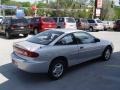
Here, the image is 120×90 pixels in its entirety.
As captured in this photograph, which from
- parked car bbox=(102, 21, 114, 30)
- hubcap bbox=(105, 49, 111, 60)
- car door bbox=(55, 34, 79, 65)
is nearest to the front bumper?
car door bbox=(55, 34, 79, 65)

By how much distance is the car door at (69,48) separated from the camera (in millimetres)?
7289

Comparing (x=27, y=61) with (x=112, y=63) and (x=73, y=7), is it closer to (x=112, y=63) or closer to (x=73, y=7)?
(x=112, y=63)

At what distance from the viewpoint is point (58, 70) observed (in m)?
7.25

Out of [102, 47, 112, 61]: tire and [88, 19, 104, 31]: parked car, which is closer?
[102, 47, 112, 61]: tire

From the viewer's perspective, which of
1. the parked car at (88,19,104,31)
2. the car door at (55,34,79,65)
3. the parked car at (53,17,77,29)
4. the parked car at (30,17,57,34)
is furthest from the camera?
the parked car at (88,19,104,31)

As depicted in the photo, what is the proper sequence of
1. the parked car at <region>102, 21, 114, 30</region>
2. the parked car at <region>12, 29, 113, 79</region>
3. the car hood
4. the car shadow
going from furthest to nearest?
the parked car at <region>102, 21, 114, 30</region>
the car shadow
the car hood
the parked car at <region>12, 29, 113, 79</region>

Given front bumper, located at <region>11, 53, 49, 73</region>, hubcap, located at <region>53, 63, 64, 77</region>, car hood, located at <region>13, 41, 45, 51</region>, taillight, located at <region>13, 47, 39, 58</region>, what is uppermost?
car hood, located at <region>13, 41, 45, 51</region>

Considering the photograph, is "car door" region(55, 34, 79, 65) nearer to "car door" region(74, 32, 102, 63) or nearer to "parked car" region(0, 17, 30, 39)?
"car door" region(74, 32, 102, 63)

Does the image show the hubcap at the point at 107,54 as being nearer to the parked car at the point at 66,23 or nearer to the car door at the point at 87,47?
the car door at the point at 87,47

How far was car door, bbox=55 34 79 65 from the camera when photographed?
287 inches

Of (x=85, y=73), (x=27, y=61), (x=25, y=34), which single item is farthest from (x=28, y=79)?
(x=25, y=34)

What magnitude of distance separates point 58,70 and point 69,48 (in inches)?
31.1

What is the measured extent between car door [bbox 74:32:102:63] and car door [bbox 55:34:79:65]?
22 cm

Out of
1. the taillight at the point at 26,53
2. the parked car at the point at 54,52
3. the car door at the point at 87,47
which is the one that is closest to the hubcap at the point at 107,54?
the car door at the point at 87,47
